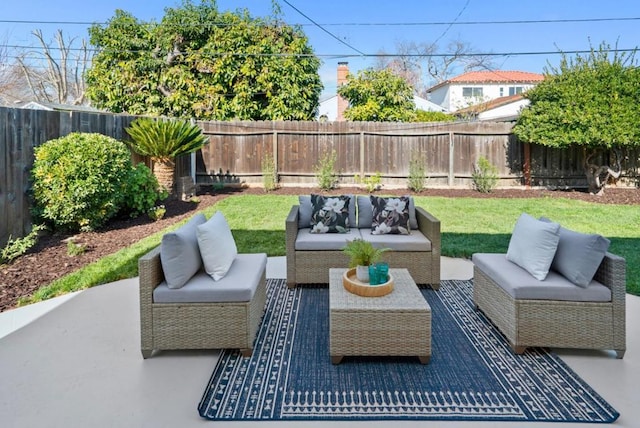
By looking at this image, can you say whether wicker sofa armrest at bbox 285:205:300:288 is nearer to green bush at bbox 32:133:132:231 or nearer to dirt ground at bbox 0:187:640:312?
dirt ground at bbox 0:187:640:312

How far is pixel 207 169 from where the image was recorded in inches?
429

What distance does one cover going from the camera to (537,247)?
3027 mm

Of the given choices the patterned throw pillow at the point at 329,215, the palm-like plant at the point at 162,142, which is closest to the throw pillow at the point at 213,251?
the patterned throw pillow at the point at 329,215

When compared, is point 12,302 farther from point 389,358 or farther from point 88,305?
point 389,358

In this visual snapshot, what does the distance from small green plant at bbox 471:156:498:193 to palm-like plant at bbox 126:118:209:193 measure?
623cm

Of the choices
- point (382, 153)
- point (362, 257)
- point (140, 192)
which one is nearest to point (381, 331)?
point (362, 257)

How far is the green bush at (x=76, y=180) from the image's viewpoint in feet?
17.2

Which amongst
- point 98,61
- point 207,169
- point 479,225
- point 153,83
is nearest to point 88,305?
point 479,225

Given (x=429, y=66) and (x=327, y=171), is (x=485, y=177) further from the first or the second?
(x=429, y=66)

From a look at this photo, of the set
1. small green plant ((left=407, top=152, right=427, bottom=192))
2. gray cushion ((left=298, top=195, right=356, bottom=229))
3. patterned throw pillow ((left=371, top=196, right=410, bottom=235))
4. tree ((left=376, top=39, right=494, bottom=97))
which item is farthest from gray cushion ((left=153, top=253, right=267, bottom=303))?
tree ((left=376, top=39, right=494, bottom=97))

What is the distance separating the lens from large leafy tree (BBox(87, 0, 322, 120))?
13.6 m

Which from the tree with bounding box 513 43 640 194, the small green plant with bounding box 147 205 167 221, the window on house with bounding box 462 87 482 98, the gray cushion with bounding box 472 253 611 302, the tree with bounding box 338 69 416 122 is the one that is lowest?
the gray cushion with bounding box 472 253 611 302

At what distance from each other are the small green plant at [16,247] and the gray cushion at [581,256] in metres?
5.28

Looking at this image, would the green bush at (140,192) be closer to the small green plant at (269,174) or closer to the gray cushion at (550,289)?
the small green plant at (269,174)
